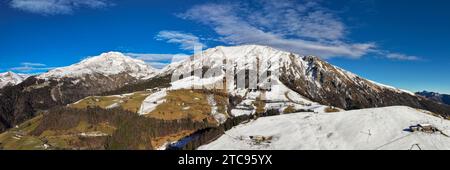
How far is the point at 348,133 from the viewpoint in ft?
434

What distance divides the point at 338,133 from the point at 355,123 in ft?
37.8

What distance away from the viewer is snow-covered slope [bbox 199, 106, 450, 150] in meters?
116

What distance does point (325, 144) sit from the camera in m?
124

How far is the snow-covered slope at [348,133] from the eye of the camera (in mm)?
116062
